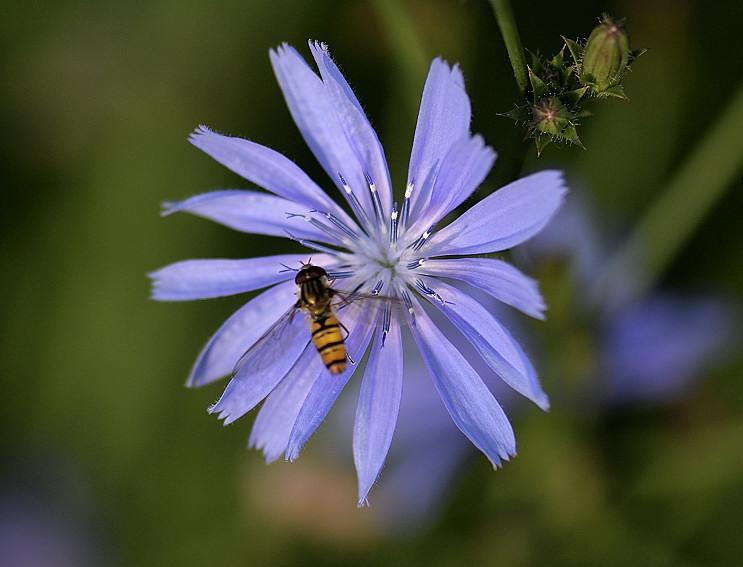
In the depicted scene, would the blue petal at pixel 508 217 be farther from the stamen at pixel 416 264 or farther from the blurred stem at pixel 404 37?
the blurred stem at pixel 404 37

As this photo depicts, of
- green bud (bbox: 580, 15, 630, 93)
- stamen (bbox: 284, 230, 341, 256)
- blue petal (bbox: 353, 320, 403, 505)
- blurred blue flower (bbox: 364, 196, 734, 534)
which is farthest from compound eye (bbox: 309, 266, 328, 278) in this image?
blurred blue flower (bbox: 364, 196, 734, 534)

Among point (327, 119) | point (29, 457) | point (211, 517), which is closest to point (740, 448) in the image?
point (327, 119)

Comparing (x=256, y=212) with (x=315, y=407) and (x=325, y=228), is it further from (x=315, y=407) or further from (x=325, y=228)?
(x=315, y=407)

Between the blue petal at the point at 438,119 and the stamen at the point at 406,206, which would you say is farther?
the stamen at the point at 406,206

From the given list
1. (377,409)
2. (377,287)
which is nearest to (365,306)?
(377,287)

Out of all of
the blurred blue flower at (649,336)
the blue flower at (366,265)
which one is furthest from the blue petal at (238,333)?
the blurred blue flower at (649,336)
